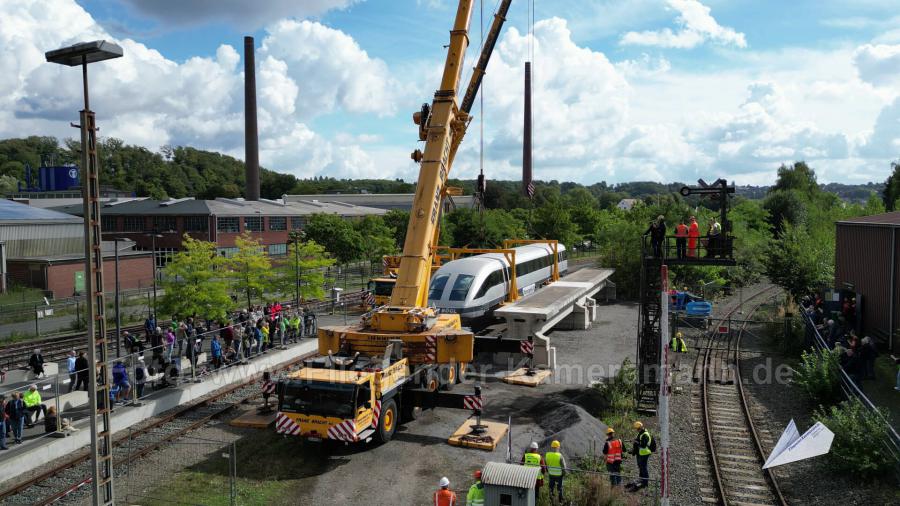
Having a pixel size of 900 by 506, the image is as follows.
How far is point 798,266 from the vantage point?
3259 cm

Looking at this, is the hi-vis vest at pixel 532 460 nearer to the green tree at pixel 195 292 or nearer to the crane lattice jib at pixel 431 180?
the crane lattice jib at pixel 431 180

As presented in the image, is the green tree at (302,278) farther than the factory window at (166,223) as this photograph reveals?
No

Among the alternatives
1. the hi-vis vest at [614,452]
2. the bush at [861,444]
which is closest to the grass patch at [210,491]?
the hi-vis vest at [614,452]

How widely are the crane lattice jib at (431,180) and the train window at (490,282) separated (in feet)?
24.9

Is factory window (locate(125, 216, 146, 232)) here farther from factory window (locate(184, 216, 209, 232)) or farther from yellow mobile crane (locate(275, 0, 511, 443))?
yellow mobile crane (locate(275, 0, 511, 443))

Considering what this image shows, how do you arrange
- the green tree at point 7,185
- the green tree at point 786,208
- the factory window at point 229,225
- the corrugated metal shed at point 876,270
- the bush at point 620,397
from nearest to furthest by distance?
the bush at point 620,397 < the corrugated metal shed at point 876,270 < the factory window at point 229,225 < the green tree at point 786,208 < the green tree at point 7,185

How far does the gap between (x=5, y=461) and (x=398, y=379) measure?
8.35 meters

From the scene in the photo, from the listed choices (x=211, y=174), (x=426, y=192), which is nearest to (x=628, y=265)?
(x=426, y=192)

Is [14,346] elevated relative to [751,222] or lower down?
lower down

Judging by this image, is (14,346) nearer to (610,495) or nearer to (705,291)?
(610,495)

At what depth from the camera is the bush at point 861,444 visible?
12711 mm

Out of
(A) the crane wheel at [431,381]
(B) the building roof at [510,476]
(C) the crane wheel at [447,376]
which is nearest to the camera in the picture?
(B) the building roof at [510,476]

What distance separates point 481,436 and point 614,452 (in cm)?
392

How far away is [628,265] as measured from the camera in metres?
43.1
